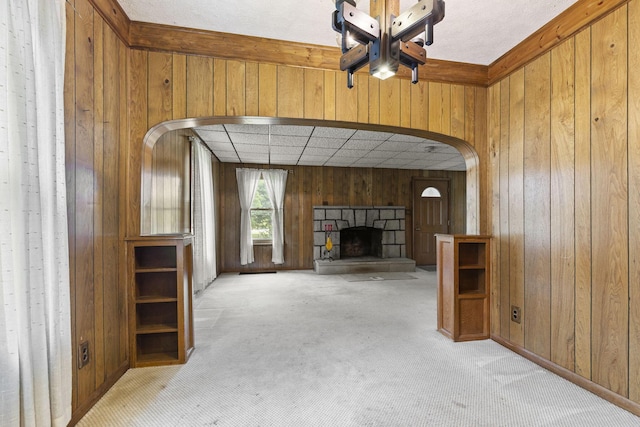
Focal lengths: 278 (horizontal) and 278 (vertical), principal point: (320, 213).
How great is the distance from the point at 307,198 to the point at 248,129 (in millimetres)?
2642

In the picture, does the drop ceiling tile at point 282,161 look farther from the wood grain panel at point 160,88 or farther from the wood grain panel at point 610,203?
the wood grain panel at point 610,203

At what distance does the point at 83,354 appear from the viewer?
1549mm

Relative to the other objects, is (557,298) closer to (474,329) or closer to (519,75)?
(474,329)

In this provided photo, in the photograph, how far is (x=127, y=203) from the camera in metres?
2.02

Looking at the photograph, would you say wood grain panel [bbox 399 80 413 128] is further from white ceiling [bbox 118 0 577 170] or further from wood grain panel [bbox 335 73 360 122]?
wood grain panel [bbox 335 73 360 122]

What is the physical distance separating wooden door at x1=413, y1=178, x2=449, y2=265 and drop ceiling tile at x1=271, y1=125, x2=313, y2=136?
12.1 ft

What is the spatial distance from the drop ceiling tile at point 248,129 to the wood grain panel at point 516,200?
2619 mm

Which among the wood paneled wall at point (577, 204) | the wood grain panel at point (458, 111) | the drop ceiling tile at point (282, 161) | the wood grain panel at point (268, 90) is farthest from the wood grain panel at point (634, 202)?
the drop ceiling tile at point (282, 161)

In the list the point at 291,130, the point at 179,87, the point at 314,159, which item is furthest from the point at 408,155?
the point at 179,87

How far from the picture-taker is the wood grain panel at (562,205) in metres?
1.88

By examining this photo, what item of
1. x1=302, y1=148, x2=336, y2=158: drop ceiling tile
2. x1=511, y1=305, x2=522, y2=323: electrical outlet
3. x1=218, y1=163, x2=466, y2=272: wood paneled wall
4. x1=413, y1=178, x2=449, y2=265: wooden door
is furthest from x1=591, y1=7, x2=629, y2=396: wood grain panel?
x1=413, y1=178, x2=449, y2=265: wooden door

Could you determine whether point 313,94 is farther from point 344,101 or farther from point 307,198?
point 307,198

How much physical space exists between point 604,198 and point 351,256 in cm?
496

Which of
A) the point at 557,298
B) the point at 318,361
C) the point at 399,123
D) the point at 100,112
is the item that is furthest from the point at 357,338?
the point at 100,112
